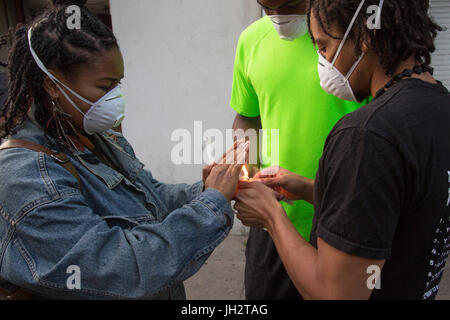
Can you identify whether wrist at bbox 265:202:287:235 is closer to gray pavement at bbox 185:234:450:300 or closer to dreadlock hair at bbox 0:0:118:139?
dreadlock hair at bbox 0:0:118:139

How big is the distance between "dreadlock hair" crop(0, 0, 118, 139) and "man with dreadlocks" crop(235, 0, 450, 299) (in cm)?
88

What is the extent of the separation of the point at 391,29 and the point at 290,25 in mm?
933

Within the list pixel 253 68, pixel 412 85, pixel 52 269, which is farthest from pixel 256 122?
pixel 52 269

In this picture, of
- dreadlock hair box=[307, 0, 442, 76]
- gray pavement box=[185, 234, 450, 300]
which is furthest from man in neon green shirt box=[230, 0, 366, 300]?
gray pavement box=[185, 234, 450, 300]

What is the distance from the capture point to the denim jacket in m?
1.14

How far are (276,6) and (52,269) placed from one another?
5.58 feet

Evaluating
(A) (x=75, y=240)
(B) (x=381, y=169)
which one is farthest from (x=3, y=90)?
(B) (x=381, y=169)

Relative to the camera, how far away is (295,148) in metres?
2.06

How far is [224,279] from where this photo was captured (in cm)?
383

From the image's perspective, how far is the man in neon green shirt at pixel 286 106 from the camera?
6.53 ft

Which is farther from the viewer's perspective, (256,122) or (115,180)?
(256,122)

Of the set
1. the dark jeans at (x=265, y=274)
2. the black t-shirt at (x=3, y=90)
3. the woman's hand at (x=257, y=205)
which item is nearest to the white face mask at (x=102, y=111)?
the woman's hand at (x=257, y=205)

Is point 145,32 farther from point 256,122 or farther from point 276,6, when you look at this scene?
point 276,6

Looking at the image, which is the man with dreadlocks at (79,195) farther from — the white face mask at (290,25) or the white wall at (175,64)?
the white wall at (175,64)
